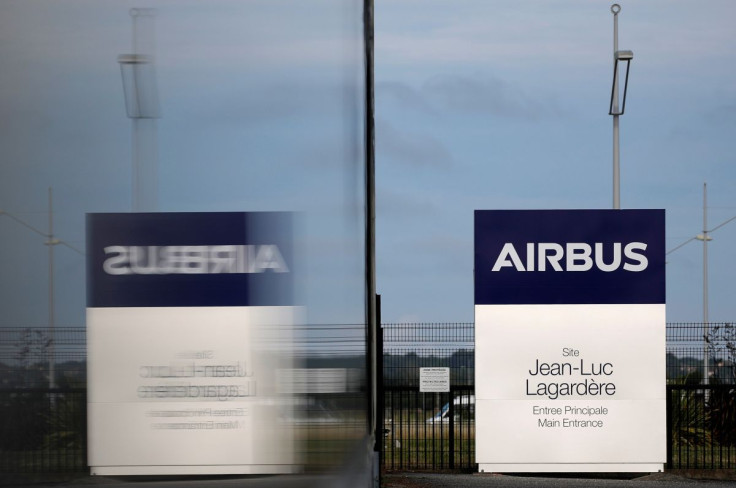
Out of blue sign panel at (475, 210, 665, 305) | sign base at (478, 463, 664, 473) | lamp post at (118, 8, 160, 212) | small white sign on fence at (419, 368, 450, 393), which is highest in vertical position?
lamp post at (118, 8, 160, 212)

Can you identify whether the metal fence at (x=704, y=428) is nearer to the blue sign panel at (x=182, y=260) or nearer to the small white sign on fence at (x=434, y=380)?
the small white sign on fence at (x=434, y=380)

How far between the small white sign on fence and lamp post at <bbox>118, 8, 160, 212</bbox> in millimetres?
15128

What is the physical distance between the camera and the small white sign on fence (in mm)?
15656

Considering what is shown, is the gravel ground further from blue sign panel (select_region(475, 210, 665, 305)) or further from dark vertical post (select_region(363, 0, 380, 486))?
dark vertical post (select_region(363, 0, 380, 486))

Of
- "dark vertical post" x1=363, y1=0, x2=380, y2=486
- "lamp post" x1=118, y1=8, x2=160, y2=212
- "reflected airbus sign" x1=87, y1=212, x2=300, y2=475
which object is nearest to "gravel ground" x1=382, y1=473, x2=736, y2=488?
"dark vertical post" x1=363, y1=0, x2=380, y2=486

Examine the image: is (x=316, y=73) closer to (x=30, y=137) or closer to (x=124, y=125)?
(x=124, y=125)

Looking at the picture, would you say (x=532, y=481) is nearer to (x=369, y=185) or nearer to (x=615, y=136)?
(x=615, y=136)

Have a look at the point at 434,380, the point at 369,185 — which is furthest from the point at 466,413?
the point at 369,185

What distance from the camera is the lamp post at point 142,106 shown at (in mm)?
633

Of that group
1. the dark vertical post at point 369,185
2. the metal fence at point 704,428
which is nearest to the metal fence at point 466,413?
the metal fence at point 704,428

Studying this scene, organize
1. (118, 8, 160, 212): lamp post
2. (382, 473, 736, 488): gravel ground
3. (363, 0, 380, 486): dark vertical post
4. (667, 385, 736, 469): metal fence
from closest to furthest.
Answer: (118, 8, 160, 212): lamp post
(363, 0, 380, 486): dark vertical post
(382, 473, 736, 488): gravel ground
(667, 385, 736, 469): metal fence

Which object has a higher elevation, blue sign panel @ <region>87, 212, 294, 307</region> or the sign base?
blue sign panel @ <region>87, 212, 294, 307</region>

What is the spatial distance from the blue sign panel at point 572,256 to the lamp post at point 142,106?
1142 centimetres

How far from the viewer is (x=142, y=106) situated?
658 millimetres
